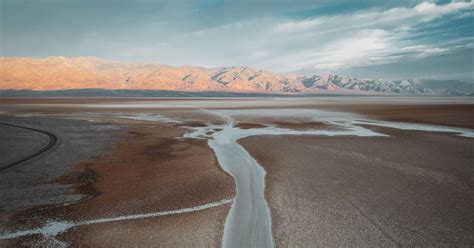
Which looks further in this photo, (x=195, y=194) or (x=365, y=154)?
(x=365, y=154)

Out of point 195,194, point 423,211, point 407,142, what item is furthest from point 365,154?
point 195,194

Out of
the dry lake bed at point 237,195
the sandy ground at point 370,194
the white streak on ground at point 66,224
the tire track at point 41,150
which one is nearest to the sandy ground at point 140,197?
the dry lake bed at point 237,195

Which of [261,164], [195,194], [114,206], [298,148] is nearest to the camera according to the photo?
[114,206]

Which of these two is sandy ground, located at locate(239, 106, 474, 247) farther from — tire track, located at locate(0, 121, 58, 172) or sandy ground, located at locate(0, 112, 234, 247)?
tire track, located at locate(0, 121, 58, 172)

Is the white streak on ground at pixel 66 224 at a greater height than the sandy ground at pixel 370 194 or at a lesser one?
greater

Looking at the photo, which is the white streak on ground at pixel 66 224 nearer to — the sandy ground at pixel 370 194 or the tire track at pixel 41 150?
the sandy ground at pixel 370 194

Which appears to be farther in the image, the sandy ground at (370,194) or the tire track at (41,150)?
the tire track at (41,150)

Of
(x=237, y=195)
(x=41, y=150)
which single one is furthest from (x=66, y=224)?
(x=41, y=150)

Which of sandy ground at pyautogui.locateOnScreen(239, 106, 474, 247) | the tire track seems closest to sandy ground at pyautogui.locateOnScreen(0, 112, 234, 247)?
the tire track

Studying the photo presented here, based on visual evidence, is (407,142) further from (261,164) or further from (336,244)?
(336,244)
